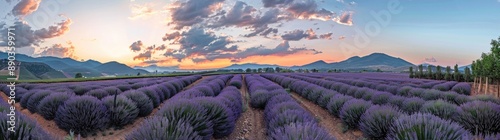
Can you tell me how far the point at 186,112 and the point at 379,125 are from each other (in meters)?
4.01

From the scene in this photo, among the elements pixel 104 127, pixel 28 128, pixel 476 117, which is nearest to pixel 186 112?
pixel 28 128

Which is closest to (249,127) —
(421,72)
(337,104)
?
(337,104)

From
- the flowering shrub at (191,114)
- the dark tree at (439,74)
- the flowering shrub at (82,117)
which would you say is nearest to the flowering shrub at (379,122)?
the flowering shrub at (191,114)

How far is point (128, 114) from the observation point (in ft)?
28.2

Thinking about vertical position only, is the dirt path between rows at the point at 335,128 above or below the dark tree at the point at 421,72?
below

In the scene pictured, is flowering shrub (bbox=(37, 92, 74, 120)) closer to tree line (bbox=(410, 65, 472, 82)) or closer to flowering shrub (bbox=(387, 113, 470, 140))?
flowering shrub (bbox=(387, 113, 470, 140))

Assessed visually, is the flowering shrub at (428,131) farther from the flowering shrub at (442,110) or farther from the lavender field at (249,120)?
the flowering shrub at (442,110)

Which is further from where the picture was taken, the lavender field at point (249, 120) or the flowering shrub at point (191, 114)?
the flowering shrub at point (191, 114)

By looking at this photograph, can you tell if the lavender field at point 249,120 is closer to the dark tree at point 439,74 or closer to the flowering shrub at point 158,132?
the flowering shrub at point 158,132

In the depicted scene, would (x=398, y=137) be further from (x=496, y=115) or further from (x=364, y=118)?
(x=496, y=115)

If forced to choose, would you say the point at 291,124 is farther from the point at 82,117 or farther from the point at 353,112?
the point at 82,117

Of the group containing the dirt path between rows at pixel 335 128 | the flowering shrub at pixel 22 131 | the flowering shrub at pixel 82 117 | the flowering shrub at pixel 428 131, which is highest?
the flowering shrub at pixel 22 131

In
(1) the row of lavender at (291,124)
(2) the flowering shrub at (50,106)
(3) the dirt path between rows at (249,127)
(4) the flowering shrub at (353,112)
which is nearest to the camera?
(1) the row of lavender at (291,124)

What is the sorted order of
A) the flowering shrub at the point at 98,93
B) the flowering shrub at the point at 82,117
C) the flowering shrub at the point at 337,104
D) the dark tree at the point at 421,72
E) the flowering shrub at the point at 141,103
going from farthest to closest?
the dark tree at the point at 421,72 < the flowering shrub at the point at 98,93 < the flowering shrub at the point at 141,103 < the flowering shrub at the point at 337,104 < the flowering shrub at the point at 82,117
